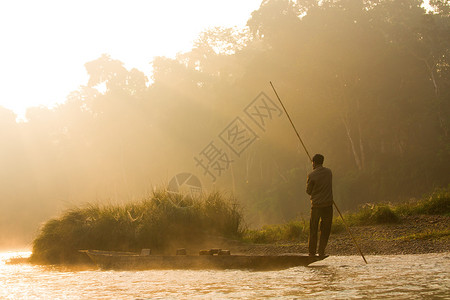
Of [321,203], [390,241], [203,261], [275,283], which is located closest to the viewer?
[275,283]

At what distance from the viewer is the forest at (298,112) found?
3353 centimetres

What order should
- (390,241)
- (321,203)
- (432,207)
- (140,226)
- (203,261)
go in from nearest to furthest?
(321,203), (203,261), (390,241), (140,226), (432,207)

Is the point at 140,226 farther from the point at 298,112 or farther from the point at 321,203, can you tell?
the point at 298,112

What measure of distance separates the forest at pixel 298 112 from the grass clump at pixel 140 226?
13875mm

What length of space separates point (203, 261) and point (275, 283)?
2702 millimetres

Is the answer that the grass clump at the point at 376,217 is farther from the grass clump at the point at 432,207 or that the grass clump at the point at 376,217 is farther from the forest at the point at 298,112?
the forest at the point at 298,112

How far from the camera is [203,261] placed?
10703 mm

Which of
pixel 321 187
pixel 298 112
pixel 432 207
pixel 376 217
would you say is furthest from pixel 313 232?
pixel 298 112

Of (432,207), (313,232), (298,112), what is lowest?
(313,232)

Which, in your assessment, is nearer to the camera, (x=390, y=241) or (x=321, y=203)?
(x=321, y=203)

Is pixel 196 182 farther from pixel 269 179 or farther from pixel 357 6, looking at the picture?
pixel 357 6

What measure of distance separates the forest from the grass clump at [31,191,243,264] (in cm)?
1387

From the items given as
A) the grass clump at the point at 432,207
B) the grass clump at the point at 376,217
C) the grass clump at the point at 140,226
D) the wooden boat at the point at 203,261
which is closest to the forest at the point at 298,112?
the grass clump at the point at 432,207

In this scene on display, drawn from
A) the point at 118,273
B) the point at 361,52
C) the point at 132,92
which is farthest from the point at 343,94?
the point at 118,273
